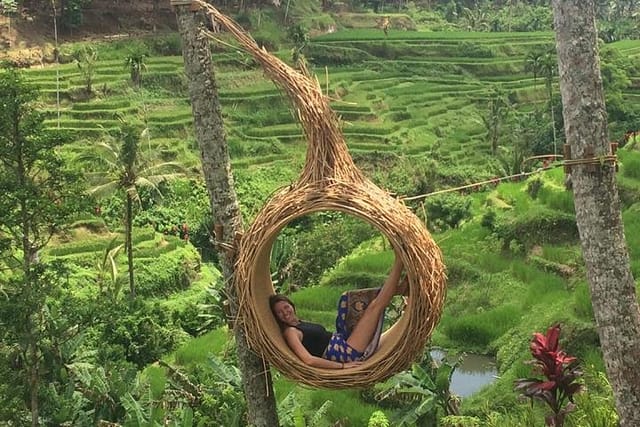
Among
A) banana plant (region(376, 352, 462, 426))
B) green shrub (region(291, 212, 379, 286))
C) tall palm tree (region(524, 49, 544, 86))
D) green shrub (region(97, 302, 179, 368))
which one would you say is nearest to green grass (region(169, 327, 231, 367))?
green shrub (region(97, 302, 179, 368))

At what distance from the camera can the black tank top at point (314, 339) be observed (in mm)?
2555

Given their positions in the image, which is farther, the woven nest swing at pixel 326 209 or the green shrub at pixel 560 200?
the green shrub at pixel 560 200

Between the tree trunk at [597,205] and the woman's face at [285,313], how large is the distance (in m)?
1.20

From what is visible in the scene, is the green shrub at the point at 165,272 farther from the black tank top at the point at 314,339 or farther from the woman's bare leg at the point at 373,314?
the woman's bare leg at the point at 373,314

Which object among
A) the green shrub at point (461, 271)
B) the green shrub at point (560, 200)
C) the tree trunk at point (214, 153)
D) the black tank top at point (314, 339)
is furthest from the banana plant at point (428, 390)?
the green shrub at point (560, 200)

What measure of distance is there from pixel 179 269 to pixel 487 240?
7653mm

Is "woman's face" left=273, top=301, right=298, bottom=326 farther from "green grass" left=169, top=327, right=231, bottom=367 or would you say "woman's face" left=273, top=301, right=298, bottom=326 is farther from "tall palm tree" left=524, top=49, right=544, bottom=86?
"tall palm tree" left=524, top=49, right=544, bottom=86

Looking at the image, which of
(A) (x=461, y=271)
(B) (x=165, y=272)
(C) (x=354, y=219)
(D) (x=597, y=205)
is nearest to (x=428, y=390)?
(D) (x=597, y=205)

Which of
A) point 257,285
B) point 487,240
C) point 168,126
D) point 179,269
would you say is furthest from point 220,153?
point 168,126

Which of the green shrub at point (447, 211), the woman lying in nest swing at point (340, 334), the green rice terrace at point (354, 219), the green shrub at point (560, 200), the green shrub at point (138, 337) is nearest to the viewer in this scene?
the woman lying in nest swing at point (340, 334)

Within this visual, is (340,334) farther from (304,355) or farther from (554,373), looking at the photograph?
(554,373)

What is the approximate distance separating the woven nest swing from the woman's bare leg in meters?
0.06

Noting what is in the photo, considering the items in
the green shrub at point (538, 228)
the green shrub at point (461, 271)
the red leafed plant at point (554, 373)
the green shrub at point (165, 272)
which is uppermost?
the red leafed plant at point (554, 373)

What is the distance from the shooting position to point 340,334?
2518 millimetres
